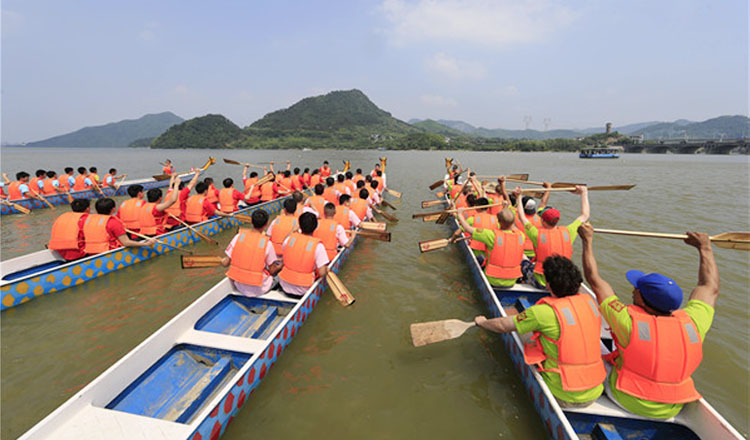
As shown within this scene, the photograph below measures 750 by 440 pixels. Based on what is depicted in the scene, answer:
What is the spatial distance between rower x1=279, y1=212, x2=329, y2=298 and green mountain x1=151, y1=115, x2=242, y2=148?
133125mm

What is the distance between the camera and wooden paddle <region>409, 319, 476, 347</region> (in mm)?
4121

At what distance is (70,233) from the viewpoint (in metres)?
6.36

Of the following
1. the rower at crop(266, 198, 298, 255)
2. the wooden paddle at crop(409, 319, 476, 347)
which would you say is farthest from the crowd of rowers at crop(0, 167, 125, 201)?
the wooden paddle at crop(409, 319, 476, 347)

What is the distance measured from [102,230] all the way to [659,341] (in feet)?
31.8

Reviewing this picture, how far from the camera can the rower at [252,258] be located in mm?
4993

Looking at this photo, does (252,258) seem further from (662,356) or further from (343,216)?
(662,356)

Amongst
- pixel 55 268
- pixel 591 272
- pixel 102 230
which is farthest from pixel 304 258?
pixel 55 268

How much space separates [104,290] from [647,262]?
1429cm

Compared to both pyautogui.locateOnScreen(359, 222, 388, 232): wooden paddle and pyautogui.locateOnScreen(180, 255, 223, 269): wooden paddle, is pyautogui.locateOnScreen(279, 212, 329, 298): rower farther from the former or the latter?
pyautogui.locateOnScreen(359, 222, 388, 232): wooden paddle

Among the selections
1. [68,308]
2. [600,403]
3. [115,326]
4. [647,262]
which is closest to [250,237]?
[115,326]

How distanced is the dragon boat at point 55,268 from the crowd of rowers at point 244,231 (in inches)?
11.0

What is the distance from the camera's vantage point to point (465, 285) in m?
7.20

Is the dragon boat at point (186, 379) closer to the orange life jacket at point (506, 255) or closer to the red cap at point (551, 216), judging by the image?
the orange life jacket at point (506, 255)

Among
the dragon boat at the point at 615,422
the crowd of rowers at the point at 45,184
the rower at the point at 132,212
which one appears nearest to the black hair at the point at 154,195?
the rower at the point at 132,212
